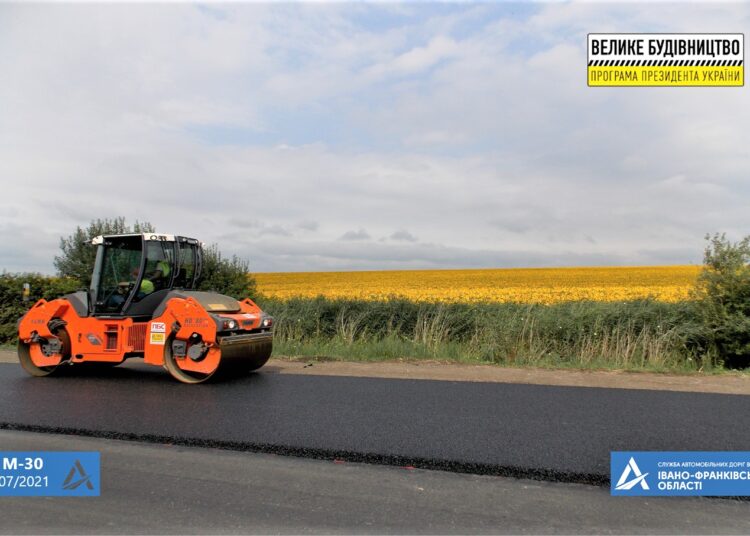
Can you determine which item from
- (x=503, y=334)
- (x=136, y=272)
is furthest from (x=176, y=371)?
(x=503, y=334)

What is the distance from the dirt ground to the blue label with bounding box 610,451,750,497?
126 inches

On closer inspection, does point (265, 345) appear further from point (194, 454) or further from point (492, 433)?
point (492, 433)

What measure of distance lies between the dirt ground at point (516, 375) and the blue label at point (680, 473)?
3213 millimetres

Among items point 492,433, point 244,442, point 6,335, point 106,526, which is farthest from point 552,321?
point 6,335

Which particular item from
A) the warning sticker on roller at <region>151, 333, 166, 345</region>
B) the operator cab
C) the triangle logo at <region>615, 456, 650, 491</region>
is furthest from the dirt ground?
the triangle logo at <region>615, 456, 650, 491</region>

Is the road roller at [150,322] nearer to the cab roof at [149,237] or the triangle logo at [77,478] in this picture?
the cab roof at [149,237]

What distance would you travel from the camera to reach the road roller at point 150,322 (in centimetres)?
820

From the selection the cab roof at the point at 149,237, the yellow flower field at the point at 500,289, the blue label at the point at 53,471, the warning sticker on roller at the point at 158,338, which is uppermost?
the cab roof at the point at 149,237

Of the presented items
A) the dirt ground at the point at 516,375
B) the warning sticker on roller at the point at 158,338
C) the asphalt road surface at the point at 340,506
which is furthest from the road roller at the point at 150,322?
the asphalt road surface at the point at 340,506

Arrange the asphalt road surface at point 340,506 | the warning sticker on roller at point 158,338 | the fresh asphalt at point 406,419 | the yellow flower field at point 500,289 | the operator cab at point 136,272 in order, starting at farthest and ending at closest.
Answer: the yellow flower field at point 500,289
the operator cab at point 136,272
the warning sticker on roller at point 158,338
the fresh asphalt at point 406,419
the asphalt road surface at point 340,506

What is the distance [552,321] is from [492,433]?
7.46 m

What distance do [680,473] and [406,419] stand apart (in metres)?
2.47

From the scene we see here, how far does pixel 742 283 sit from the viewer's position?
1145cm

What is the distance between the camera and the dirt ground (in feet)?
26.3
